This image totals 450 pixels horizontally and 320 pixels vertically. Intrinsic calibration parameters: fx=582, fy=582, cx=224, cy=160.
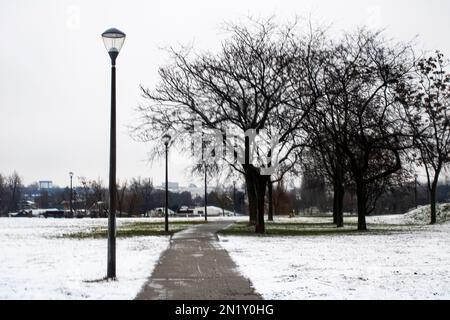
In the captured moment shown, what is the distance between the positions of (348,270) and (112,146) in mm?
5849

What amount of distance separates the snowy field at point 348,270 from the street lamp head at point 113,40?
17.9ft

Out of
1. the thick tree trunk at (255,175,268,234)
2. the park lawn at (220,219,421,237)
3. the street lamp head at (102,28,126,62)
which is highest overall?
the street lamp head at (102,28,126,62)

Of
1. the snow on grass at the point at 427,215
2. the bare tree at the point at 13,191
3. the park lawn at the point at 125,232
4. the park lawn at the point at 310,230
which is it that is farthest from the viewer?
the bare tree at the point at 13,191

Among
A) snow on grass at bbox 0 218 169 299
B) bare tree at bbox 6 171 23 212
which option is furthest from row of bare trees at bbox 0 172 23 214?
snow on grass at bbox 0 218 169 299

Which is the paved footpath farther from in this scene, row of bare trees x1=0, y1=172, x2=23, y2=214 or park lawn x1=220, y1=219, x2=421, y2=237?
row of bare trees x1=0, y1=172, x2=23, y2=214

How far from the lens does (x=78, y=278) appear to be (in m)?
11.9

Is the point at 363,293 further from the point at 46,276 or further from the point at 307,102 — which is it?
the point at 307,102

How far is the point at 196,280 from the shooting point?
11.7 m

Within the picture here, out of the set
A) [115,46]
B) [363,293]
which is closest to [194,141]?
[115,46]

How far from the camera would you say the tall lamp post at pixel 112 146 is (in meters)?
11.8

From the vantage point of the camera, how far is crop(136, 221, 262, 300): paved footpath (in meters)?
9.79

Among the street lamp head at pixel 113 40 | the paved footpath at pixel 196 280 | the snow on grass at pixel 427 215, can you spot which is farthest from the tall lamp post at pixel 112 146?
the snow on grass at pixel 427 215

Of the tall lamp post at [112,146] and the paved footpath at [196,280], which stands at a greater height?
the tall lamp post at [112,146]

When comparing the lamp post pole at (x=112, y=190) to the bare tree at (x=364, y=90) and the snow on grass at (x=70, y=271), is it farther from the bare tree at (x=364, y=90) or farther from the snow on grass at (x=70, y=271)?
the bare tree at (x=364, y=90)
